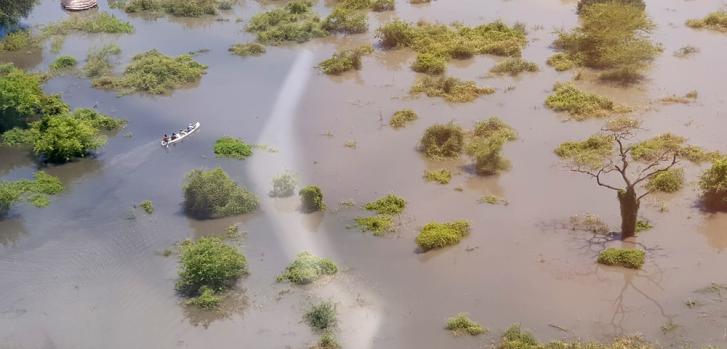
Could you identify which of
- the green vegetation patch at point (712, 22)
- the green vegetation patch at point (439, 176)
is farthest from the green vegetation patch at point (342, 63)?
the green vegetation patch at point (712, 22)

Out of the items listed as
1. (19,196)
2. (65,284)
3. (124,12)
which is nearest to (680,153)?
(65,284)

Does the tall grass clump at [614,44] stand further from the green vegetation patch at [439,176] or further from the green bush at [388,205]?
the green bush at [388,205]

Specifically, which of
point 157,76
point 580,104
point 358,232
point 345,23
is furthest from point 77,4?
point 580,104

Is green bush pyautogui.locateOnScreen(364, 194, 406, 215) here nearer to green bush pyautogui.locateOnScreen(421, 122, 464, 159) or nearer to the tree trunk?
green bush pyautogui.locateOnScreen(421, 122, 464, 159)

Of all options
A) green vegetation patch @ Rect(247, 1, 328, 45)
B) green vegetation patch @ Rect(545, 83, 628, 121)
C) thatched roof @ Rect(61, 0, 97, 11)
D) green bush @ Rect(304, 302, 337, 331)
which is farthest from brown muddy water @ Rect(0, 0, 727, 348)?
thatched roof @ Rect(61, 0, 97, 11)

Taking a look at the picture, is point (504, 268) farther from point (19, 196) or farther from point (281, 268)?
point (19, 196)

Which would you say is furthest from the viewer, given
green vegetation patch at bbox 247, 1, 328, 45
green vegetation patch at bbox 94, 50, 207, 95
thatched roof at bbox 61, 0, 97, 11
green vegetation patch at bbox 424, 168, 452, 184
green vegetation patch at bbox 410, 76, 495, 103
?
thatched roof at bbox 61, 0, 97, 11
